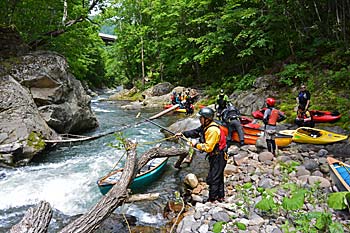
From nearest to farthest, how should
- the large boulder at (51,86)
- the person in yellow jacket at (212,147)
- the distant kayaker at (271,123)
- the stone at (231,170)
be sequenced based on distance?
the person in yellow jacket at (212,147), the stone at (231,170), the distant kayaker at (271,123), the large boulder at (51,86)

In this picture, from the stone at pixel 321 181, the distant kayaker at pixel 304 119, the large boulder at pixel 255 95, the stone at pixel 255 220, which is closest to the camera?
the stone at pixel 255 220

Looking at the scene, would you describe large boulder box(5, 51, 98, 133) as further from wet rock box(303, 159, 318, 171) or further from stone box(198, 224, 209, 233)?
wet rock box(303, 159, 318, 171)

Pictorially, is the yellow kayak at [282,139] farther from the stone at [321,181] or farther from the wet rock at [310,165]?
the stone at [321,181]

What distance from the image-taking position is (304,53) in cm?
1356

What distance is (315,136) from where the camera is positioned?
765cm

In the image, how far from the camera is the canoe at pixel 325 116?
351 inches

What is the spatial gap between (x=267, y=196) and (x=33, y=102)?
26.8ft

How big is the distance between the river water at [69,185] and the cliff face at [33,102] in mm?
682

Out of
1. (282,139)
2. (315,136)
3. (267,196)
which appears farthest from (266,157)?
(267,196)

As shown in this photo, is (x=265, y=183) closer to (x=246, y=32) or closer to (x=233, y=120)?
(x=233, y=120)

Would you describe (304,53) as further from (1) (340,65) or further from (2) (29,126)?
(2) (29,126)

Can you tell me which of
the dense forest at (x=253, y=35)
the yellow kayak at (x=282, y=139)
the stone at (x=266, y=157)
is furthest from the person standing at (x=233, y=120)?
the dense forest at (x=253, y=35)

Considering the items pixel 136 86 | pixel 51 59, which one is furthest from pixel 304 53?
pixel 136 86

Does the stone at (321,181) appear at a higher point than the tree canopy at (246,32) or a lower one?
lower
